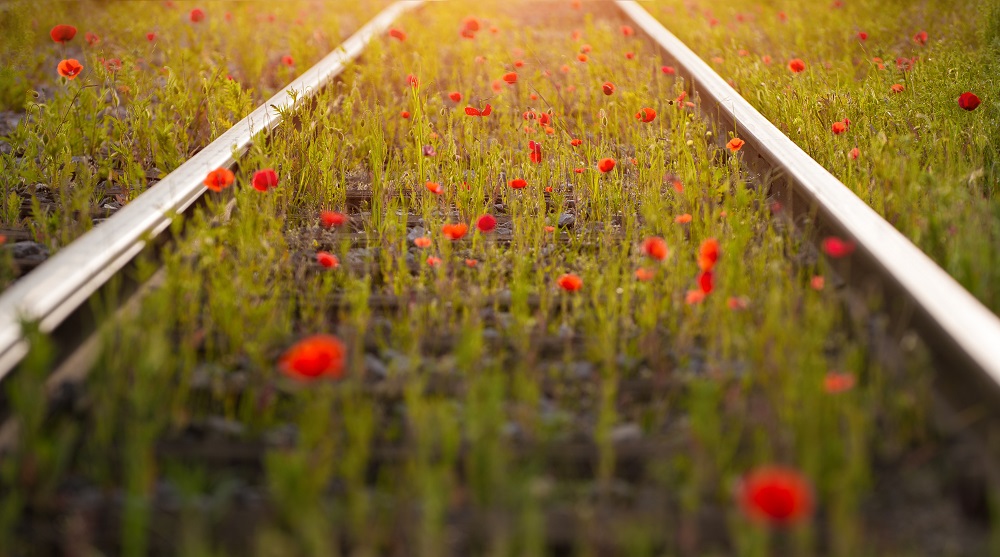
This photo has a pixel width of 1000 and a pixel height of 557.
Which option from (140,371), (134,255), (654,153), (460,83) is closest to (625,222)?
(654,153)

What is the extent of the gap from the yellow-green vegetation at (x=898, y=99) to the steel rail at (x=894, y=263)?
0.67 feet

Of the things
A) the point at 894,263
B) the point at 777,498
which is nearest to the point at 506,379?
the point at 777,498

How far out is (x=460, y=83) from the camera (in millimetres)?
6184

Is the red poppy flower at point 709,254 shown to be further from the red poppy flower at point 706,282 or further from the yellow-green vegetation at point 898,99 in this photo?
the yellow-green vegetation at point 898,99

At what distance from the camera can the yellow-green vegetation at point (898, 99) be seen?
288 cm

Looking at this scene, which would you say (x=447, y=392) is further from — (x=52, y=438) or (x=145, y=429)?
(x=52, y=438)

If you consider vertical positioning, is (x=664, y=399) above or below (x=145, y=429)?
below

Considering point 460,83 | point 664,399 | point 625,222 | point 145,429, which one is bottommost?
point 460,83

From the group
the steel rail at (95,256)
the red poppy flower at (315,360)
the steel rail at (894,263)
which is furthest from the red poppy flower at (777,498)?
the steel rail at (95,256)

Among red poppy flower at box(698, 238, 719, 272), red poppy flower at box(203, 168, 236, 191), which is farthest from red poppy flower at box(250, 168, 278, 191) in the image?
red poppy flower at box(698, 238, 719, 272)

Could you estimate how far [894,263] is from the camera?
238 centimetres

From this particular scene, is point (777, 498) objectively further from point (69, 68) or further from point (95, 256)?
point (69, 68)

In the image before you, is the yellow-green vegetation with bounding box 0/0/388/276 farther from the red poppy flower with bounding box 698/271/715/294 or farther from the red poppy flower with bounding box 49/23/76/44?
the red poppy flower with bounding box 698/271/715/294

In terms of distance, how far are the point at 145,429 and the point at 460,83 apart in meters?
4.60
